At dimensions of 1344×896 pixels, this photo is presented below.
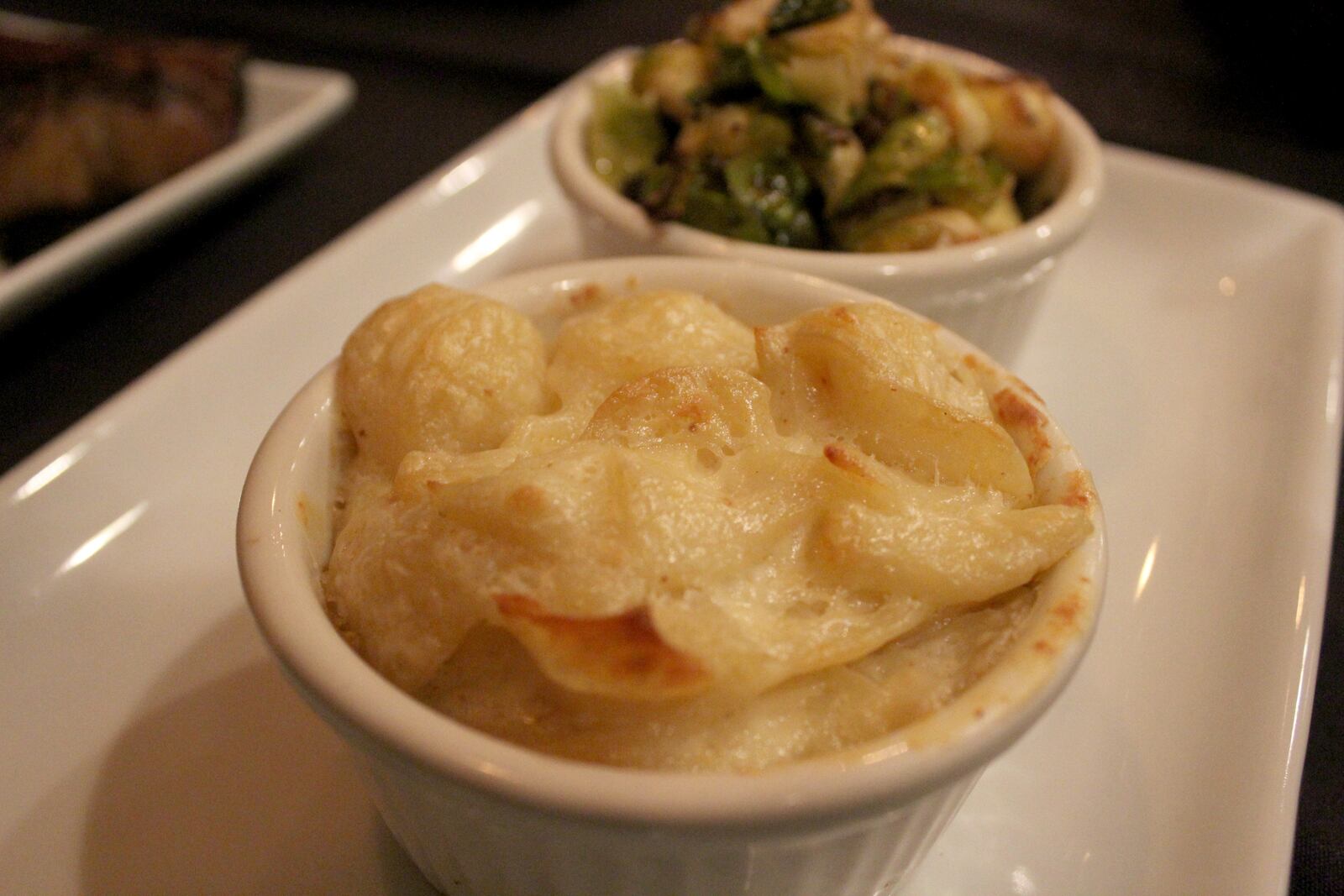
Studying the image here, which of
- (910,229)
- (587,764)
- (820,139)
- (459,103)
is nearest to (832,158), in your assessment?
(820,139)

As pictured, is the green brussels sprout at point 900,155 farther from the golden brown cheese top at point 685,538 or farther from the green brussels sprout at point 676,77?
the golden brown cheese top at point 685,538

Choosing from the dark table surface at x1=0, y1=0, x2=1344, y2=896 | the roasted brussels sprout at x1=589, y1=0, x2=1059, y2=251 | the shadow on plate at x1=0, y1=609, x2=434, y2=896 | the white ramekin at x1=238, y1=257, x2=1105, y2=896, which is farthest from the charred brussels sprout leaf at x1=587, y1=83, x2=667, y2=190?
the shadow on plate at x1=0, y1=609, x2=434, y2=896

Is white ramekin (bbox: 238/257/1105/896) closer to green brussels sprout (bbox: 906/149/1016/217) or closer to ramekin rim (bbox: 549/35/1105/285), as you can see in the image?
ramekin rim (bbox: 549/35/1105/285)

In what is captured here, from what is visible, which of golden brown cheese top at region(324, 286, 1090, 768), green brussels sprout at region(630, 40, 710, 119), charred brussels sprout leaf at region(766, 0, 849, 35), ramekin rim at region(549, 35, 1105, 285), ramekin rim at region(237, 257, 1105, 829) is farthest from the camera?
green brussels sprout at region(630, 40, 710, 119)

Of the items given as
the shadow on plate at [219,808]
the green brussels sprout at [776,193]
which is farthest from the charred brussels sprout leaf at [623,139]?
the shadow on plate at [219,808]

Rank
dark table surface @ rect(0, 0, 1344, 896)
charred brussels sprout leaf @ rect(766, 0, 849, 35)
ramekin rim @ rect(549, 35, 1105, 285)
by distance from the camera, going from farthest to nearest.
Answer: dark table surface @ rect(0, 0, 1344, 896), charred brussels sprout leaf @ rect(766, 0, 849, 35), ramekin rim @ rect(549, 35, 1105, 285)

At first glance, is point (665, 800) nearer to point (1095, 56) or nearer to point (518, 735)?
point (518, 735)

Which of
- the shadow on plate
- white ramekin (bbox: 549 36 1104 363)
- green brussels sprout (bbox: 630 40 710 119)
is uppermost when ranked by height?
green brussels sprout (bbox: 630 40 710 119)

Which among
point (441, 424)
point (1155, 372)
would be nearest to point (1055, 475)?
Result: point (441, 424)

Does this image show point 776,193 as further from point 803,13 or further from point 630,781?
point 630,781
